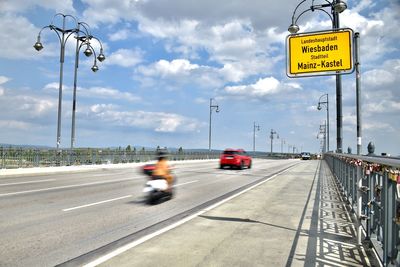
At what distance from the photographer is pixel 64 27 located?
27.6 metres

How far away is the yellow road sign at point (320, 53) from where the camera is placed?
34.9 ft

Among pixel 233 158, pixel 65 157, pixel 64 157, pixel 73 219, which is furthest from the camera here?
pixel 233 158

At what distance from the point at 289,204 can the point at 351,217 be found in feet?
8.37

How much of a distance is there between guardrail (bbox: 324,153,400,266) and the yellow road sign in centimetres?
380

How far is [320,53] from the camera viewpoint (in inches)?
431

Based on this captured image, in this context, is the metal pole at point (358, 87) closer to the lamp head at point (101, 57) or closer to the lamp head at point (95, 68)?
the lamp head at point (101, 57)

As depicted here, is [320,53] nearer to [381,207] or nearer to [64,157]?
[381,207]

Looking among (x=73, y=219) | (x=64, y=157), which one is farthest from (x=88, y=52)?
(x=73, y=219)

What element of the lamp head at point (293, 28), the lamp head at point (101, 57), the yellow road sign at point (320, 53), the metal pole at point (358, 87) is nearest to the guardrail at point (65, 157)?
the lamp head at point (101, 57)

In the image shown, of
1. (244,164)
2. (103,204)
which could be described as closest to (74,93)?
(244,164)

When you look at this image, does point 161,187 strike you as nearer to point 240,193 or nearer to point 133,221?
point 133,221

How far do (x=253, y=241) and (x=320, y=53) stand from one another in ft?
20.5

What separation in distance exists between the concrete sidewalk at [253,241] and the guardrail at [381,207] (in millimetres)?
391

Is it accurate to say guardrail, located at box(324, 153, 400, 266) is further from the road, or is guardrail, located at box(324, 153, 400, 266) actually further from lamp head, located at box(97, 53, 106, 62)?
lamp head, located at box(97, 53, 106, 62)
